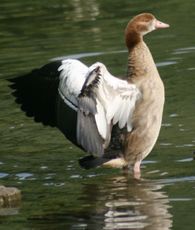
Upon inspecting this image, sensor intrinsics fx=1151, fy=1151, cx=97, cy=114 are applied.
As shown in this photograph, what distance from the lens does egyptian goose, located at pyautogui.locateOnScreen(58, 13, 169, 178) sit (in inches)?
448

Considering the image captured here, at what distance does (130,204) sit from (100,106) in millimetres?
1219

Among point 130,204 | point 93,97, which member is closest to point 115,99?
point 93,97

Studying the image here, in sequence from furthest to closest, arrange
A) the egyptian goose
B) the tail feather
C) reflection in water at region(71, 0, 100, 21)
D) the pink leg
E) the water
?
reflection in water at region(71, 0, 100, 21)
the pink leg
the tail feather
the egyptian goose
the water

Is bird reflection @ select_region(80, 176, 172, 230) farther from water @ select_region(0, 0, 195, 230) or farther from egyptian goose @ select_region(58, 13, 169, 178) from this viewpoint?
egyptian goose @ select_region(58, 13, 169, 178)

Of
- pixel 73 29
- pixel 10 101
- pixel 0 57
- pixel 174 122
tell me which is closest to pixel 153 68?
pixel 174 122

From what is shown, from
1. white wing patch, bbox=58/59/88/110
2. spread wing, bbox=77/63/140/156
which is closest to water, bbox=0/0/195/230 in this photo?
spread wing, bbox=77/63/140/156

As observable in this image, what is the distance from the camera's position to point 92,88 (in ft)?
36.9

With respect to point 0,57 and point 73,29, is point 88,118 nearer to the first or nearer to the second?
point 0,57

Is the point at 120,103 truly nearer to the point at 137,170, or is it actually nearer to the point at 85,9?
the point at 137,170

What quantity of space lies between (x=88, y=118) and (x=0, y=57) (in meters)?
7.50

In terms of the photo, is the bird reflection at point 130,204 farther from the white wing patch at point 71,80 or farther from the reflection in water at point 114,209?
the white wing patch at point 71,80

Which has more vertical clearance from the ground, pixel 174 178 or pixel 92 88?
pixel 92 88

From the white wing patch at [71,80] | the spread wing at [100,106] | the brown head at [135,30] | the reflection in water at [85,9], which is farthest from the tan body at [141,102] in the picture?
the reflection in water at [85,9]

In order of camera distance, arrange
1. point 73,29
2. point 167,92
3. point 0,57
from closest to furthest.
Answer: point 167,92, point 0,57, point 73,29
